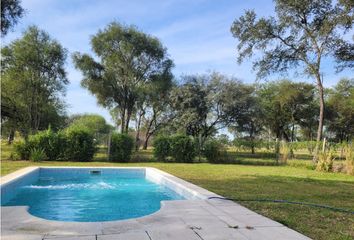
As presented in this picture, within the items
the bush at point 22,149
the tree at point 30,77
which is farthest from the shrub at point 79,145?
the tree at point 30,77

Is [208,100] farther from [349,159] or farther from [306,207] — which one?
[306,207]

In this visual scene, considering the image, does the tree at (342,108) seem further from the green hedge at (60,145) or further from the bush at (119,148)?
the green hedge at (60,145)

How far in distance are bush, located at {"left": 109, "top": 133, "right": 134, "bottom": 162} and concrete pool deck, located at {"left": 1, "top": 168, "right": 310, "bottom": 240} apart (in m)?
12.2

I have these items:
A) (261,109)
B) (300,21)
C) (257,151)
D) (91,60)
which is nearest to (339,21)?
(300,21)

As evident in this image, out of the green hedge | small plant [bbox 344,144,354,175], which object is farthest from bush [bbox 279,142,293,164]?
the green hedge

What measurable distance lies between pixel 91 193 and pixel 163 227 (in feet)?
18.5

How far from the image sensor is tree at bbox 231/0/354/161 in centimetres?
1981

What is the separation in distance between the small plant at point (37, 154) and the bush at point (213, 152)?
7.81 meters

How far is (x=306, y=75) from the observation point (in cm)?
2242

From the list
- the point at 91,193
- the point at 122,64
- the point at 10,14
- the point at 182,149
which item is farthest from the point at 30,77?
the point at 91,193

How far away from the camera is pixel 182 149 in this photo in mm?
18609

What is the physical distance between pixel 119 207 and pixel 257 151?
14265 mm

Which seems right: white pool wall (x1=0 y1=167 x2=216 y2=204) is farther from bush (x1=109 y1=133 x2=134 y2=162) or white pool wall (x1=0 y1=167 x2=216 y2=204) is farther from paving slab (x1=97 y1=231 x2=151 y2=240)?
bush (x1=109 y1=133 x2=134 y2=162)

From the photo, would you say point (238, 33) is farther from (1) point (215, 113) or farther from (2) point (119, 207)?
(2) point (119, 207)
